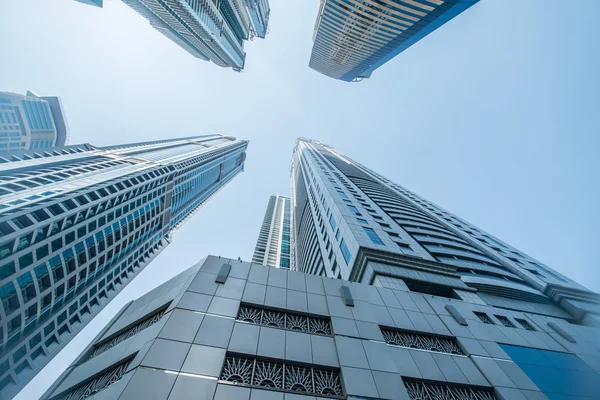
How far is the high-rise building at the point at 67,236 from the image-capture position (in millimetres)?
39031

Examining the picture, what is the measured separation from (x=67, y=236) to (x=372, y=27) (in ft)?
250

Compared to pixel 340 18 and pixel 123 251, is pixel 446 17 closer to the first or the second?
pixel 340 18

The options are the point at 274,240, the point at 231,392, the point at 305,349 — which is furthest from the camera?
the point at 274,240

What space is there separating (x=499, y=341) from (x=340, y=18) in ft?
232

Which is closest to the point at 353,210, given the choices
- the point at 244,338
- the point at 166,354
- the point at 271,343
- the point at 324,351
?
the point at 324,351

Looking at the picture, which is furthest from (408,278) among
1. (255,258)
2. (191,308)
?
(255,258)

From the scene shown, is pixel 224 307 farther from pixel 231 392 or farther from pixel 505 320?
pixel 505 320

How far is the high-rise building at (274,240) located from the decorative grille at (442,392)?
52.1m

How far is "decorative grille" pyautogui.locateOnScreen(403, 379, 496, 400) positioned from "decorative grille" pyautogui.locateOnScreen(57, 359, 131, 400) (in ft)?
40.0

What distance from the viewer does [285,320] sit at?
1358 centimetres

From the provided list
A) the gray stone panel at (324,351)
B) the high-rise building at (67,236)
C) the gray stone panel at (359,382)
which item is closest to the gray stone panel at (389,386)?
the gray stone panel at (359,382)

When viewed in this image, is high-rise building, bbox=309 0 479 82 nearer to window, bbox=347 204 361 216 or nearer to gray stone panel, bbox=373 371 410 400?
window, bbox=347 204 361 216

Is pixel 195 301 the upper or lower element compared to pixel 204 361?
upper

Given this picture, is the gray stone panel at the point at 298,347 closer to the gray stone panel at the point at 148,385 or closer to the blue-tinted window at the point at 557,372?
the gray stone panel at the point at 148,385
